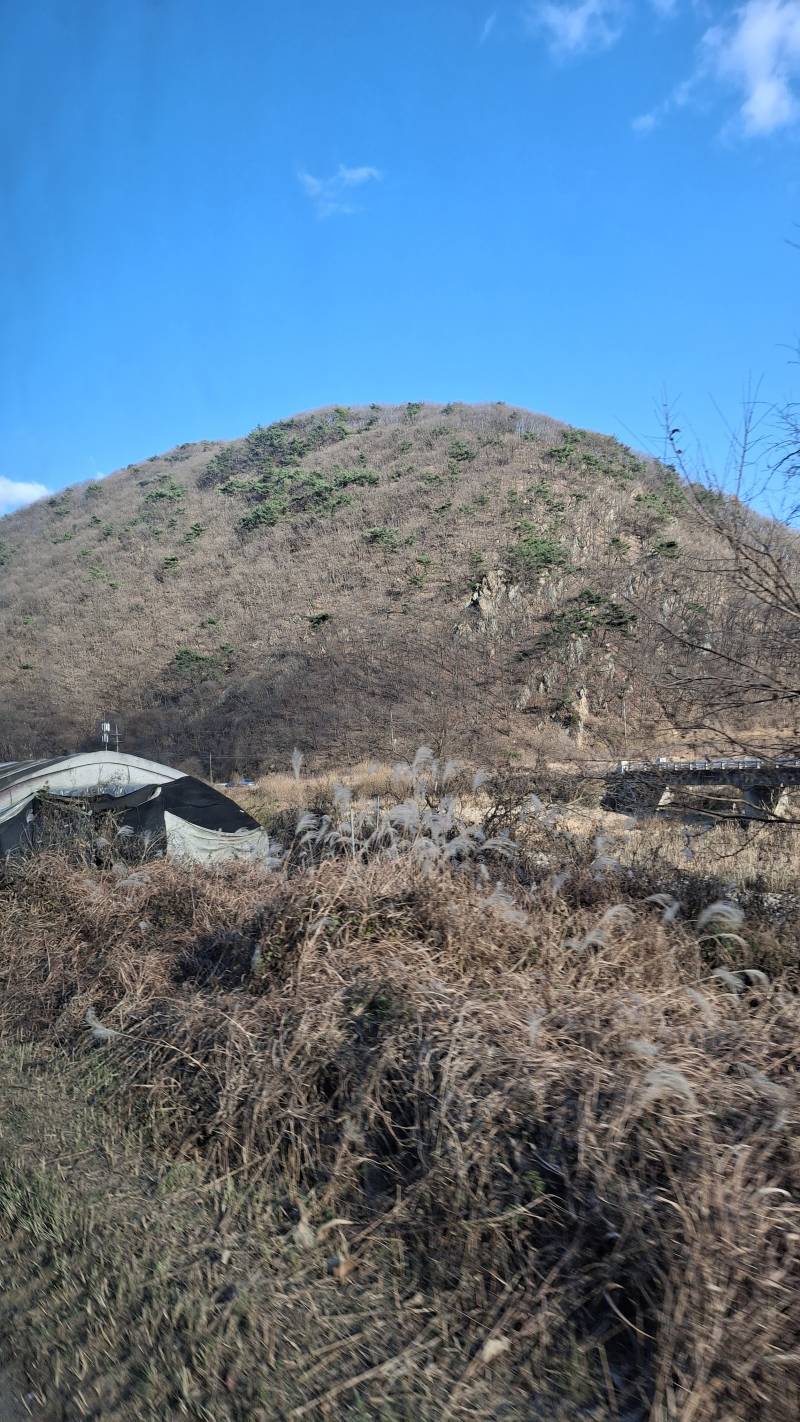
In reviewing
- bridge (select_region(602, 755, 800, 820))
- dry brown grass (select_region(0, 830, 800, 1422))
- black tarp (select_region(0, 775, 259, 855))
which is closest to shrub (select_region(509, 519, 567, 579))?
black tarp (select_region(0, 775, 259, 855))

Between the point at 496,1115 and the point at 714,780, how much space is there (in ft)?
18.3

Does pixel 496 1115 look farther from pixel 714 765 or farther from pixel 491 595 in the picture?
pixel 491 595

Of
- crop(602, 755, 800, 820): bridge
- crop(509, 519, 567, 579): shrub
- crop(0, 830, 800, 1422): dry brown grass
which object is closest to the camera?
crop(0, 830, 800, 1422): dry brown grass

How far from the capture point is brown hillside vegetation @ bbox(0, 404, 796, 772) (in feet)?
111

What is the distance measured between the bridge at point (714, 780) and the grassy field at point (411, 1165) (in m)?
1.40

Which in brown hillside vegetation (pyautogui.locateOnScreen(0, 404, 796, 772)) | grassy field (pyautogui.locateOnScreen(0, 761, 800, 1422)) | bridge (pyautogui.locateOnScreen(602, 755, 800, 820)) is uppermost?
brown hillside vegetation (pyautogui.locateOnScreen(0, 404, 796, 772))

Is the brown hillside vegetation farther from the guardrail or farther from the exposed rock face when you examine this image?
the guardrail

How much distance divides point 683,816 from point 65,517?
3292 inches

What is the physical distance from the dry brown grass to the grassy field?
13 millimetres

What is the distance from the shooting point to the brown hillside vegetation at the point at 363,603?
3375 cm

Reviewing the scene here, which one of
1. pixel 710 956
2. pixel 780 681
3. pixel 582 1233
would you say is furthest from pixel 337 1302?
pixel 780 681

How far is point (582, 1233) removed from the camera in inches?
140

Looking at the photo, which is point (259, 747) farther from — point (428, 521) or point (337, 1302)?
point (337, 1302)

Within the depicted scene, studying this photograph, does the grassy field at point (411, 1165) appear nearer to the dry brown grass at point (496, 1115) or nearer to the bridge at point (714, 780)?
the dry brown grass at point (496, 1115)
